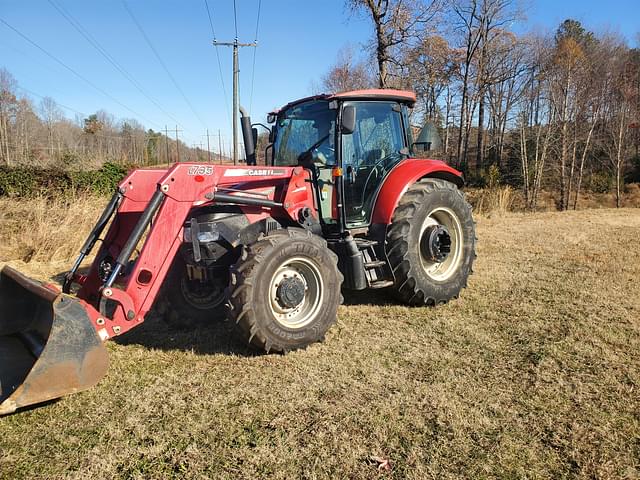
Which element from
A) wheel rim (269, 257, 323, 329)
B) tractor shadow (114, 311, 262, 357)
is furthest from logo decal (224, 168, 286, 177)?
tractor shadow (114, 311, 262, 357)

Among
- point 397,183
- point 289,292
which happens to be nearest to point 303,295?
point 289,292

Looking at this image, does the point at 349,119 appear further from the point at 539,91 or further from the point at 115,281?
the point at 539,91

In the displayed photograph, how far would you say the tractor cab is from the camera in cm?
481

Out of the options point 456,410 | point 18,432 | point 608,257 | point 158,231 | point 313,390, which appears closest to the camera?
point 18,432

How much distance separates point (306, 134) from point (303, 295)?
196cm

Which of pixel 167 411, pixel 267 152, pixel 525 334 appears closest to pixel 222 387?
pixel 167 411

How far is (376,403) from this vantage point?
10.2ft

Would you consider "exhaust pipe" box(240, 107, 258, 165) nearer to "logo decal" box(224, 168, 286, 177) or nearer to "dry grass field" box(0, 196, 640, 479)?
"logo decal" box(224, 168, 286, 177)

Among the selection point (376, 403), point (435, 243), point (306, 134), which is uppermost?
point (306, 134)

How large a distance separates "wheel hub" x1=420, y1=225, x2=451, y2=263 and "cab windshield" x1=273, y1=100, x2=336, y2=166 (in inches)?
54.0

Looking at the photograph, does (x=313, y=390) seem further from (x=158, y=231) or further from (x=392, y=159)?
(x=392, y=159)

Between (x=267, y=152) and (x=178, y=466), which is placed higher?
→ (x=267, y=152)

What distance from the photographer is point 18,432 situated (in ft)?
9.18

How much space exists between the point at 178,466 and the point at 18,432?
108cm
